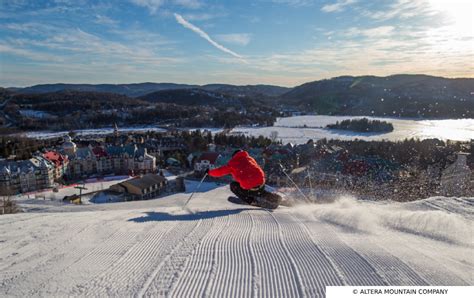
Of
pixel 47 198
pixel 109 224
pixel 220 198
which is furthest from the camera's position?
pixel 47 198

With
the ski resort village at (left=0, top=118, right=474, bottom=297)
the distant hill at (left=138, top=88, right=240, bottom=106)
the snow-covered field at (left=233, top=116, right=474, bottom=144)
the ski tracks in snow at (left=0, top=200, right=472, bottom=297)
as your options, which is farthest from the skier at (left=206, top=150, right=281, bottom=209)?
the distant hill at (left=138, top=88, right=240, bottom=106)

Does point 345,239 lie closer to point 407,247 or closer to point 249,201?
point 407,247

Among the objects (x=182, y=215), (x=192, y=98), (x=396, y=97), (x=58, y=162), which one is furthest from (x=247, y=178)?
(x=192, y=98)

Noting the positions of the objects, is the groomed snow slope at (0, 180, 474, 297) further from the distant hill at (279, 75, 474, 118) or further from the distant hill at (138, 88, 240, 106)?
the distant hill at (138, 88, 240, 106)

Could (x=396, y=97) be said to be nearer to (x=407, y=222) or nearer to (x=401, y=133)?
(x=401, y=133)

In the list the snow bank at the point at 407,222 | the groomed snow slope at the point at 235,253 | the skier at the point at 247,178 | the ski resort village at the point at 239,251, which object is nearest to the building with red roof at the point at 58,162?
the ski resort village at the point at 239,251

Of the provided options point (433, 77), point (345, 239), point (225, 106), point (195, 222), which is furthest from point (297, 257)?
point (433, 77)
